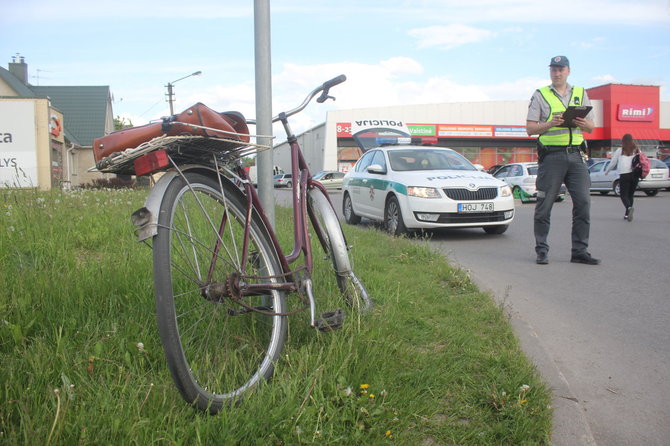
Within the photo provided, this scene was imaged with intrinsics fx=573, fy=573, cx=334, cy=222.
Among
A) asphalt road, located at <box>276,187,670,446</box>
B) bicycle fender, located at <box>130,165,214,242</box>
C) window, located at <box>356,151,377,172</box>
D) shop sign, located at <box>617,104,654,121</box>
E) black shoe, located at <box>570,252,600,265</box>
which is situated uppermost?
shop sign, located at <box>617,104,654,121</box>

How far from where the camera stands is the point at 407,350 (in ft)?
9.62

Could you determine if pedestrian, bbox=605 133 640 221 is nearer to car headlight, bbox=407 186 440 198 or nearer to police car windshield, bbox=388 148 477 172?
police car windshield, bbox=388 148 477 172

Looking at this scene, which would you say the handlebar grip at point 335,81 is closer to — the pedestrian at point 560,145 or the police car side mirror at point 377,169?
the pedestrian at point 560,145

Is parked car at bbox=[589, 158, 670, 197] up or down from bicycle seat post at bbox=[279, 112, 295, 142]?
down

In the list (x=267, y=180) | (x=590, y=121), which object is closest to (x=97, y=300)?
(x=267, y=180)

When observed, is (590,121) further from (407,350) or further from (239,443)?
(239,443)

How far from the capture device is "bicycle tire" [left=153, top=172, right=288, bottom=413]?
1.98 m

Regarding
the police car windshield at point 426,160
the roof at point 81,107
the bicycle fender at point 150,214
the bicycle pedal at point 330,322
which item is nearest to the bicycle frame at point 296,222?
the bicycle pedal at point 330,322

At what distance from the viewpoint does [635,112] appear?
5188 centimetres

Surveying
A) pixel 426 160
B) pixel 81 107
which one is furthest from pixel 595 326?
pixel 81 107

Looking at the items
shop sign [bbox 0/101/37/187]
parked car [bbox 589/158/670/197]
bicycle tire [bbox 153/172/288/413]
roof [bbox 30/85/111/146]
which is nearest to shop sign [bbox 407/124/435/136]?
roof [bbox 30/85/111/146]

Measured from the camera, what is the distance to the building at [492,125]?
168 feet

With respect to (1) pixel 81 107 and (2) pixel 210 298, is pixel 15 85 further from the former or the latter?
(2) pixel 210 298

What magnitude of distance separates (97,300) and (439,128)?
50811 millimetres
